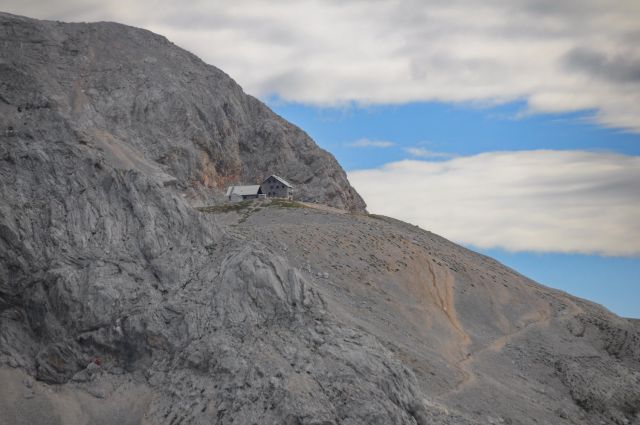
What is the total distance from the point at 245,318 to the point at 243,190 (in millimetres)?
59556

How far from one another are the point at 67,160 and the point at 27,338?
51.9 ft

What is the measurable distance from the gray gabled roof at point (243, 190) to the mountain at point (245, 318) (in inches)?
662

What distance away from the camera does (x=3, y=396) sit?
48.1 m

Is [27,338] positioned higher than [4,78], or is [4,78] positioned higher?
[4,78]

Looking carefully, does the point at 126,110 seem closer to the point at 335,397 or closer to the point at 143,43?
the point at 143,43

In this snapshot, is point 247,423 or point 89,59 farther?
point 89,59

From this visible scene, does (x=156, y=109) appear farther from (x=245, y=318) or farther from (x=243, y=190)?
(x=245, y=318)

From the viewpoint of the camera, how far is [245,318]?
50188 mm

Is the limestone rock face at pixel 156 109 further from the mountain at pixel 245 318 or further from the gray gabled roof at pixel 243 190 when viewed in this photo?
the mountain at pixel 245 318

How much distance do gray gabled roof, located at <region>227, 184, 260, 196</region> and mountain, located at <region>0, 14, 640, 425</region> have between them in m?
16.8

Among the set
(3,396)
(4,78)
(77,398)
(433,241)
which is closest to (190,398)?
(77,398)

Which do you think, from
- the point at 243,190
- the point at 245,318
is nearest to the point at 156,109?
the point at 243,190

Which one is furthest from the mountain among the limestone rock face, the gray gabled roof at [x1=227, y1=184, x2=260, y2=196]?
the gray gabled roof at [x1=227, y1=184, x2=260, y2=196]

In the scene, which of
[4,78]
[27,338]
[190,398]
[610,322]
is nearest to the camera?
[190,398]
